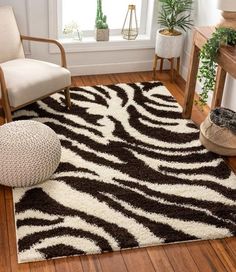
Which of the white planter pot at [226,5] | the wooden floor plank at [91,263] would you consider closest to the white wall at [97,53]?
the white planter pot at [226,5]

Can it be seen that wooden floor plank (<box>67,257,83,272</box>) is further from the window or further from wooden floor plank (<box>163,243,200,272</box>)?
the window

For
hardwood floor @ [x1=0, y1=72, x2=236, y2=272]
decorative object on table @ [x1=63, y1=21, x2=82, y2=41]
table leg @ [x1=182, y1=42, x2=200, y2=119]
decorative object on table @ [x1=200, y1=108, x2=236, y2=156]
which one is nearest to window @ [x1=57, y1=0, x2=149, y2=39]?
decorative object on table @ [x1=63, y1=21, x2=82, y2=41]

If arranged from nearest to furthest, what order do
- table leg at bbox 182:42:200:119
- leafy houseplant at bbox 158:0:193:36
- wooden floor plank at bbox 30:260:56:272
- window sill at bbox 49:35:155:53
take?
1. wooden floor plank at bbox 30:260:56:272
2. table leg at bbox 182:42:200:119
3. leafy houseplant at bbox 158:0:193:36
4. window sill at bbox 49:35:155:53

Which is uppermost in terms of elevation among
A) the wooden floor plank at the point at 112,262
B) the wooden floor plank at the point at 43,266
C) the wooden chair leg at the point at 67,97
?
the wooden chair leg at the point at 67,97

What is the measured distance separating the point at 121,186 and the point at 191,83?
1110mm

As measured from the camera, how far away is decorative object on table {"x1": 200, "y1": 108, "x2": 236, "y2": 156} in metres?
2.98

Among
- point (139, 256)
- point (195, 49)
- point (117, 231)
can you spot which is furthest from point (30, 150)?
point (195, 49)

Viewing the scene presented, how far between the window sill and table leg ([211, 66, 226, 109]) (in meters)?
1.01

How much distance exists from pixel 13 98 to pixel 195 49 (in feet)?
4.39

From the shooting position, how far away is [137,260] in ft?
7.47

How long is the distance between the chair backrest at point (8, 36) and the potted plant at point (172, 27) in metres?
1.23

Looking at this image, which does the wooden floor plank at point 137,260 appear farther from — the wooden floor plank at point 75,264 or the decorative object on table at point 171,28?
the decorative object on table at point 171,28

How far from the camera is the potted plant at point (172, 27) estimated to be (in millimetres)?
3804

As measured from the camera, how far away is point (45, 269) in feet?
7.20
